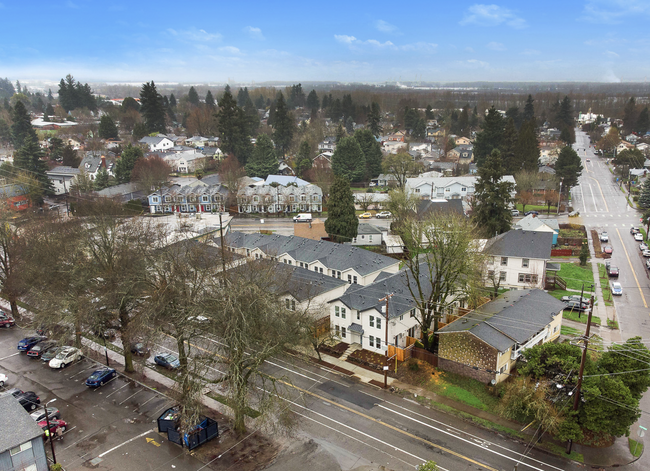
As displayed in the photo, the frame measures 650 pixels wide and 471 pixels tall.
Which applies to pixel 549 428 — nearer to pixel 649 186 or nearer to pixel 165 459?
pixel 165 459

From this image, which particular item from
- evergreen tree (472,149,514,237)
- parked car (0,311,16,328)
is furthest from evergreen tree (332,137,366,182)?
parked car (0,311,16,328)

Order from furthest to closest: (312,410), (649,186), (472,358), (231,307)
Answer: (649,186) < (472,358) < (312,410) < (231,307)

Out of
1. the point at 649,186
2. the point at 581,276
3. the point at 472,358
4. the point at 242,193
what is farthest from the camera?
the point at 242,193

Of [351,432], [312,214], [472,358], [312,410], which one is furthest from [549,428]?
[312,214]

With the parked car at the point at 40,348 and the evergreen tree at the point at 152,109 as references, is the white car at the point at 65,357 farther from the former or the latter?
the evergreen tree at the point at 152,109

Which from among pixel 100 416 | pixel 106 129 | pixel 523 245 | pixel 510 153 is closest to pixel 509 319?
pixel 523 245

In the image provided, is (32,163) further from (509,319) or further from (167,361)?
(509,319)

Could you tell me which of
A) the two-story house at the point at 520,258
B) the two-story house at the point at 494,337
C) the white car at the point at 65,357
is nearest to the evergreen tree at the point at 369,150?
the two-story house at the point at 520,258

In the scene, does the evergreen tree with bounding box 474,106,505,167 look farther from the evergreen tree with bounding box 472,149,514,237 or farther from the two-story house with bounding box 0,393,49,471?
the two-story house with bounding box 0,393,49,471
